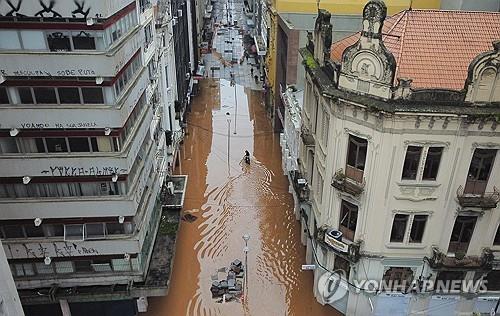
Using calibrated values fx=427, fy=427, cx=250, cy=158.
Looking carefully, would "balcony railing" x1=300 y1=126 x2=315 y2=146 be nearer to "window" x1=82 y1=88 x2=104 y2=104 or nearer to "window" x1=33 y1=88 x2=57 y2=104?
"window" x1=82 y1=88 x2=104 y2=104

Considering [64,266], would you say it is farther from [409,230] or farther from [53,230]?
[409,230]

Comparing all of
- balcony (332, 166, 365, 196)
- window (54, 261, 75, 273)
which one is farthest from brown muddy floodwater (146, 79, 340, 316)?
balcony (332, 166, 365, 196)

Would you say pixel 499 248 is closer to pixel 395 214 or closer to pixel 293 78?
pixel 395 214

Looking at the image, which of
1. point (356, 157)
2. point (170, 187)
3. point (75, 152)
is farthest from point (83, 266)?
point (356, 157)

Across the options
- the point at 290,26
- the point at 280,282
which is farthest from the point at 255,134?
the point at 280,282

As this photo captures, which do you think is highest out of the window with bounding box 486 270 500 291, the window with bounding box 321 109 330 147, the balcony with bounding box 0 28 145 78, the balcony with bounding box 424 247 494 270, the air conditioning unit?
the balcony with bounding box 0 28 145 78

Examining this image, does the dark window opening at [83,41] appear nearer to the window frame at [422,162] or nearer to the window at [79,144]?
the window at [79,144]
